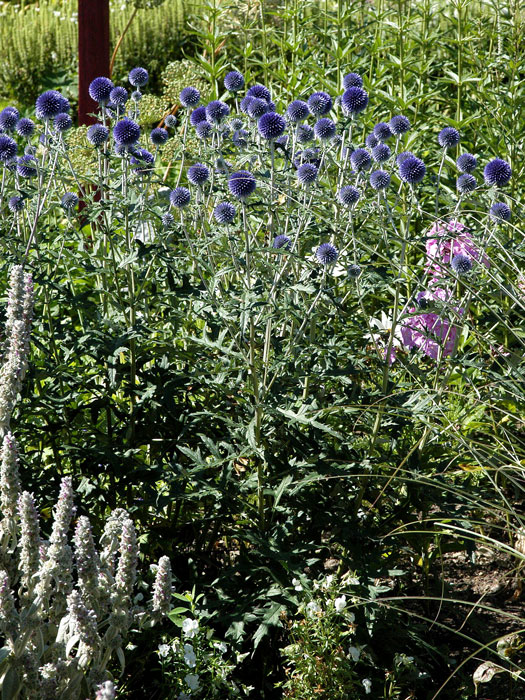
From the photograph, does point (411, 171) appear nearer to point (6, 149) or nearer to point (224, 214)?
point (224, 214)

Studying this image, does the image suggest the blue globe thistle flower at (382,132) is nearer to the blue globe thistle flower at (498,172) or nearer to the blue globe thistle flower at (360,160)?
the blue globe thistle flower at (360,160)

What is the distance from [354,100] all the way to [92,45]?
2.89 metres

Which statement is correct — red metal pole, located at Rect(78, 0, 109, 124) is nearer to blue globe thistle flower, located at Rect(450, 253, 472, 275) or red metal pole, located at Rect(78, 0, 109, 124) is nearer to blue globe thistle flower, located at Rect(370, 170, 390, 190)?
blue globe thistle flower, located at Rect(370, 170, 390, 190)

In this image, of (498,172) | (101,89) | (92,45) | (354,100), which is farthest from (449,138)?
(92,45)

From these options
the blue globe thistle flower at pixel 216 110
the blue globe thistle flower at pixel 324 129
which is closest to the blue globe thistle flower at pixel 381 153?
the blue globe thistle flower at pixel 324 129

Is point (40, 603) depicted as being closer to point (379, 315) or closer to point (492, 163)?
point (492, 163)

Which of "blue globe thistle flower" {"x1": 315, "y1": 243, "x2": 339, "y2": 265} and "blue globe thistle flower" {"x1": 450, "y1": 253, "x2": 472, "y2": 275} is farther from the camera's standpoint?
"blue globe thistle flower" {"x1": 450, "y1": 253, "x2": 472, "y2": 275}

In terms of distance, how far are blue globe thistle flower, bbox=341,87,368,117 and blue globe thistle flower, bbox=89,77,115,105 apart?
909 millimetres

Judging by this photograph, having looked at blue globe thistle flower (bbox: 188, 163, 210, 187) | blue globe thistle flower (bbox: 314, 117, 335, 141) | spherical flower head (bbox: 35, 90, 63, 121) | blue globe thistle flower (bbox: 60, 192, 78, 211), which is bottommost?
blue globe thistle flower (bbox: 60, 192, 78, 211)

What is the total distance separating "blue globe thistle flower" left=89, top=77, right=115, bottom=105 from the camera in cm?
324

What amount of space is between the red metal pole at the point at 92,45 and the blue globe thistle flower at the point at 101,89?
211cm

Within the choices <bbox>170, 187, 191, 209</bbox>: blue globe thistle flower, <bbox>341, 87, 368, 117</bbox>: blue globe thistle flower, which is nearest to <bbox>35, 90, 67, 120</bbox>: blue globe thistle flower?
<bbox>170, 187, 191, 209</bbox>: blue globe thistle flower

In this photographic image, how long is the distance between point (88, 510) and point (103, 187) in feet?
3.60

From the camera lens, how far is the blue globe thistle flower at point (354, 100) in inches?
119
